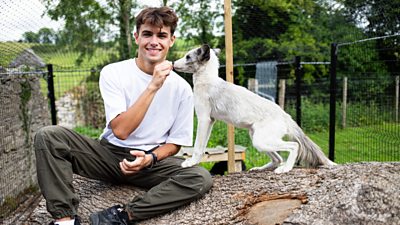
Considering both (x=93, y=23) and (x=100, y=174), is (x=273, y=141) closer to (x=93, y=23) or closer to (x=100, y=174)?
(x=100, y=174)

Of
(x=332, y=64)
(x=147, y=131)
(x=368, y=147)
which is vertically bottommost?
(x=368, y=147)

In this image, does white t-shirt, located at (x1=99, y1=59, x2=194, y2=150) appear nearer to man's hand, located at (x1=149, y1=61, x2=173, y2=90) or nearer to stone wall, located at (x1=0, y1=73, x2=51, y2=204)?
man's hand, located at (x1=149, y1=61, x2=173, y2=90)

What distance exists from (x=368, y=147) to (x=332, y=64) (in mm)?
1538

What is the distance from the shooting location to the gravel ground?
8.07 feet

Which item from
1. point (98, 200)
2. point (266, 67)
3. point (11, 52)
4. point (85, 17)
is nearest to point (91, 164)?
point (98, 200)

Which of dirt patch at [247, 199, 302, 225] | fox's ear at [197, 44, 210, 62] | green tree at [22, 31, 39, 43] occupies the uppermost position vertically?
green tree at [22, 31, 39, 43]

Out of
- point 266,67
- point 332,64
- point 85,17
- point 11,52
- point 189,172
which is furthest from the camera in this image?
point 85,17

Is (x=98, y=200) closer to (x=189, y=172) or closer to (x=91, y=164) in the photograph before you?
(x=91, y=164)

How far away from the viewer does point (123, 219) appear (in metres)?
2.81

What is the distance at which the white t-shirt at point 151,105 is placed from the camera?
303 cm

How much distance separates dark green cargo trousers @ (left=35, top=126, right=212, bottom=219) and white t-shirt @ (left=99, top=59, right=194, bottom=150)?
0.16m

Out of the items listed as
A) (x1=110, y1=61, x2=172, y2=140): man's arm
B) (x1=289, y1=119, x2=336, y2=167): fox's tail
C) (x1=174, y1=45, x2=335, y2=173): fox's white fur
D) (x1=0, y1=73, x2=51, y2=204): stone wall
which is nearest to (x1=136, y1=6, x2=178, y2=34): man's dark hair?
(x1=110, y1=61, x2=172, y2=140): man's arm

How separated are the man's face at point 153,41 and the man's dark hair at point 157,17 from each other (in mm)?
32

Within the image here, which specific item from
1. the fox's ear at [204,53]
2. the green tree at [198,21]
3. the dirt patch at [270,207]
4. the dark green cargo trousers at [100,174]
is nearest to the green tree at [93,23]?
the green tree at [198,21]
